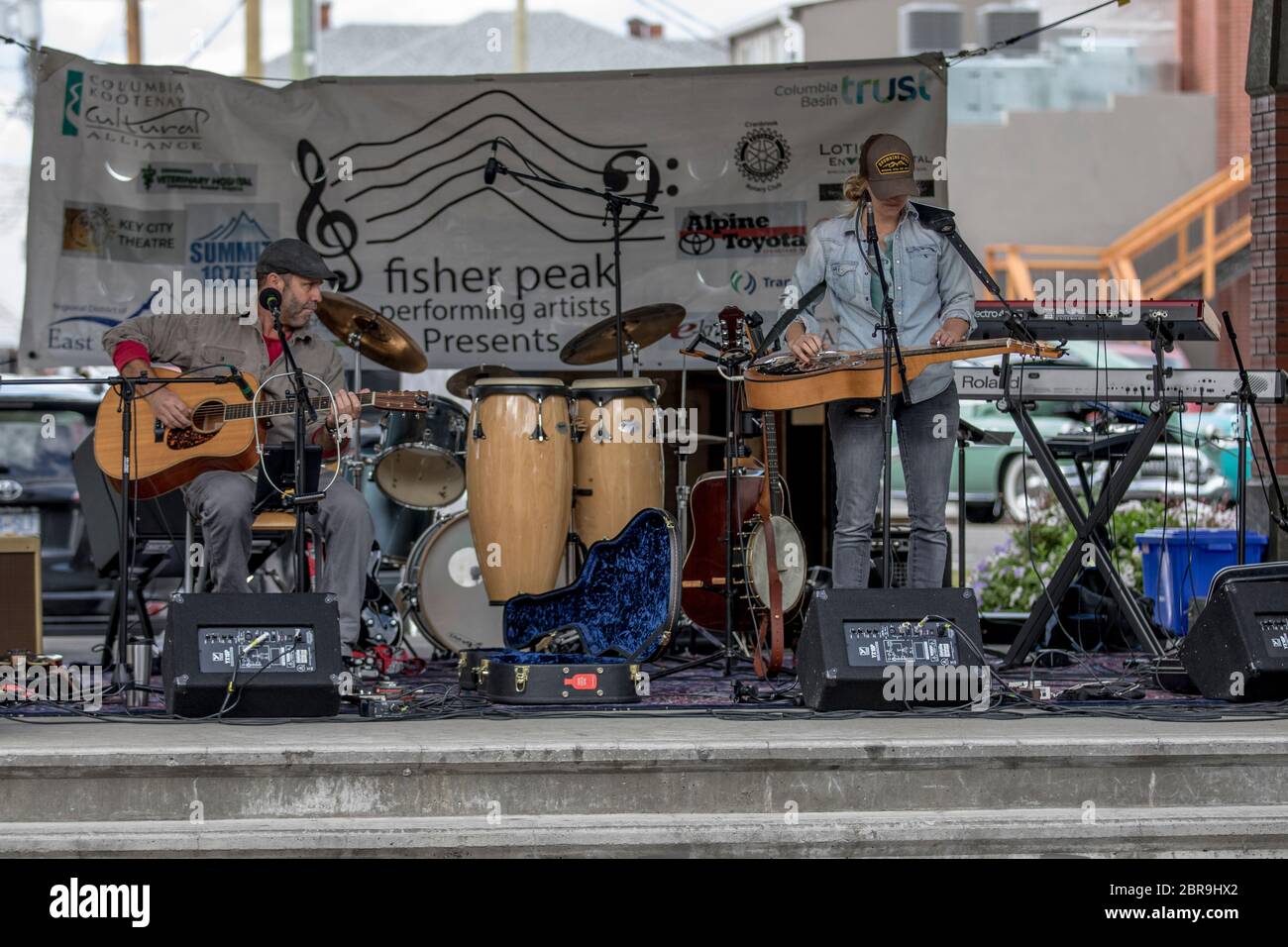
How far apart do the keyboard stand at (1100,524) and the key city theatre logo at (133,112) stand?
4.25 meters

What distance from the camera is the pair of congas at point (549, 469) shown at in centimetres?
676

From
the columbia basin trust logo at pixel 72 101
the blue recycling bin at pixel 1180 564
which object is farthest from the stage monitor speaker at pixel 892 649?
the columbia basin trust logo at pixel 72 101

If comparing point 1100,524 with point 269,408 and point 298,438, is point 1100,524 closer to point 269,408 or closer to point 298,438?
point 298,438

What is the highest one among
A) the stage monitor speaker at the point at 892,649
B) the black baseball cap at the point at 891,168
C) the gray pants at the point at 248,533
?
the black baseball cap at the point at 891,168

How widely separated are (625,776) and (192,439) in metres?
2.45

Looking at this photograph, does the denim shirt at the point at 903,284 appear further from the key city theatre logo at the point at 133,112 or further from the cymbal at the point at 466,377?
the key city theatre logo at the point at 133,112

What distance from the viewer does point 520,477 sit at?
6746mm

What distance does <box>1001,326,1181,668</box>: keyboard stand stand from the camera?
20.9ft

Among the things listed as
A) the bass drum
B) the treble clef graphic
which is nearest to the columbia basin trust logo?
the treble clef graphic

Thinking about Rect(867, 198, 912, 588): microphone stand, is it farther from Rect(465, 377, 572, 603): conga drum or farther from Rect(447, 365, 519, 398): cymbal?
Rect(447, 365, 519, 398): cymbal

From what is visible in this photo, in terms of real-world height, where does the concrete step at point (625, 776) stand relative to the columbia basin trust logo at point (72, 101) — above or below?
below

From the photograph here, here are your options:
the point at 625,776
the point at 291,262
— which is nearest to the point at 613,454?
the point at 291,262
